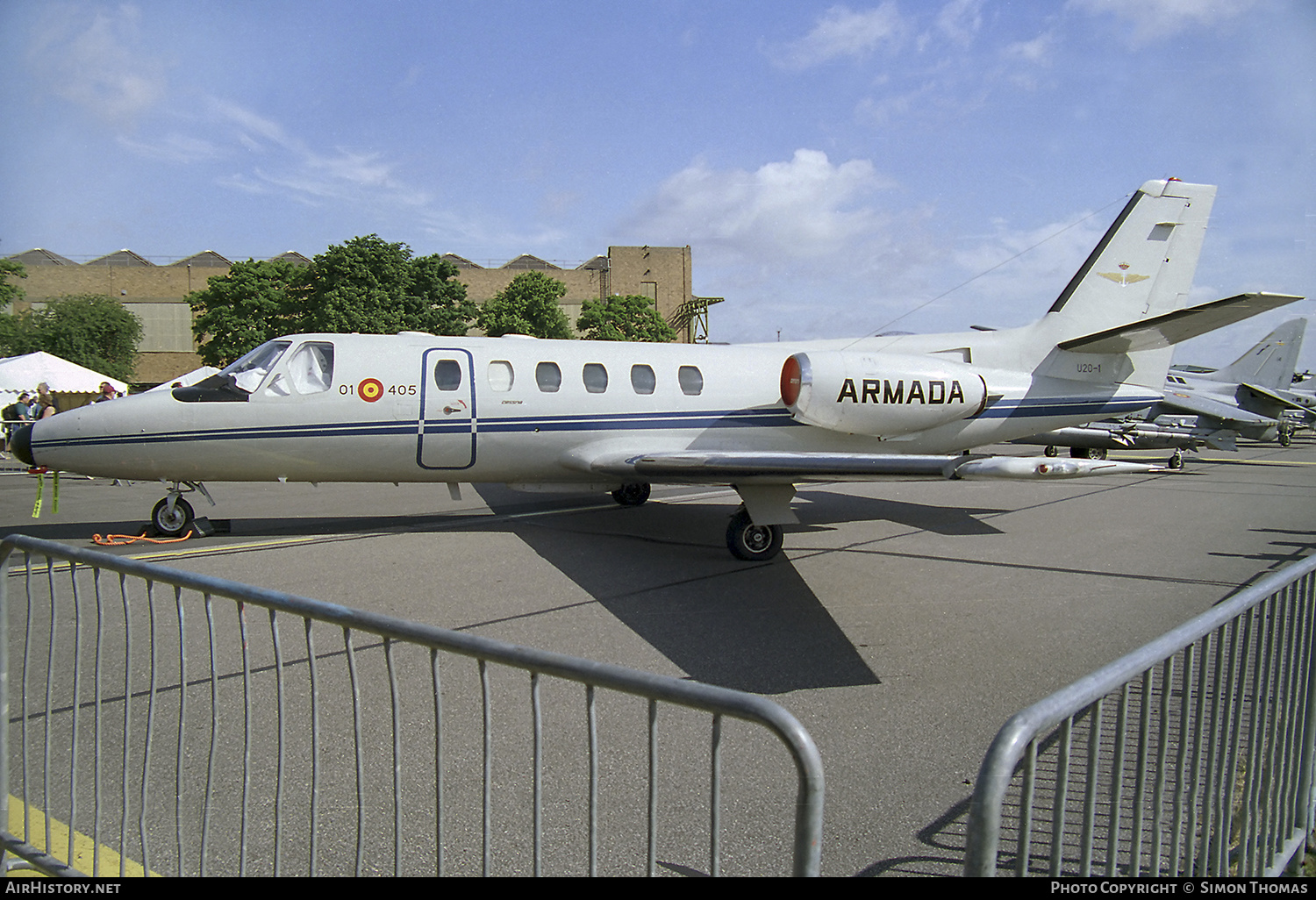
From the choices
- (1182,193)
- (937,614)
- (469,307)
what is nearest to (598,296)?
(469,307)

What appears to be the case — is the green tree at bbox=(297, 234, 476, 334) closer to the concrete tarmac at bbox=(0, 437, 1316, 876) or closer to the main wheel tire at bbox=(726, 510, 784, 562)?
the concrete tarmac at bbox=(0, 437, 1316, 876)

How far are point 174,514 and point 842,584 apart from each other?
7719mm

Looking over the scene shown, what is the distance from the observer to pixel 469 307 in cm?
5075

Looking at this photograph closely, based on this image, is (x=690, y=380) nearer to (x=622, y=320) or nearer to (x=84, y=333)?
(x=622, y=320)

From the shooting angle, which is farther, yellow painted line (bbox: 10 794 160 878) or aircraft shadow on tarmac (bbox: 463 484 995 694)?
aircraft shadow on tarmac (bbox: 463 484 995 694)

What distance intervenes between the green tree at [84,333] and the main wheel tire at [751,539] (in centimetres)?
6756

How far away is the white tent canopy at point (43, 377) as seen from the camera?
26969 mm

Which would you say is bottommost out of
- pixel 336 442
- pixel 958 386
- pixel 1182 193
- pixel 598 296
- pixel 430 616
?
pixel 430 616

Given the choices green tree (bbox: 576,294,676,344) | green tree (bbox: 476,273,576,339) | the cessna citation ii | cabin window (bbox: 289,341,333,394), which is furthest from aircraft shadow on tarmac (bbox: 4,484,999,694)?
green tree (bbox: 576,294,676,344)

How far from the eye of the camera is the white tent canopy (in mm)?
26969

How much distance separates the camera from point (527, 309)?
60.5 m

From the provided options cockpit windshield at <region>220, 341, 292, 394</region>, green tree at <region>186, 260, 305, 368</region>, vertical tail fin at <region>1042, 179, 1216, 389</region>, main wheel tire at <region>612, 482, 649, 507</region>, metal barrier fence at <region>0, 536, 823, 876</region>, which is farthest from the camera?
green tree at <region>186, 260, 305, 368</region>
